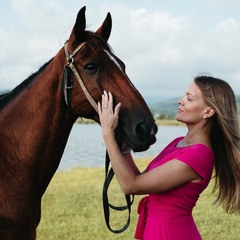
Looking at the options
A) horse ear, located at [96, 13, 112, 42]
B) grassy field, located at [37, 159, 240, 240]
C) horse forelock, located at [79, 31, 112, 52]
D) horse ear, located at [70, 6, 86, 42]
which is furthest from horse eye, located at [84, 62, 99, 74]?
grassy field, located at [37, 159, 240, 240]

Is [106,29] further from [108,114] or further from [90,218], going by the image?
[90,218]

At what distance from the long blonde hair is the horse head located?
0.52 meters

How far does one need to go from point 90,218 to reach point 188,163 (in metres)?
6.12

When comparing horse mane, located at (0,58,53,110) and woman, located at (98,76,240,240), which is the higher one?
horse mane, located at (0,58,53,110)

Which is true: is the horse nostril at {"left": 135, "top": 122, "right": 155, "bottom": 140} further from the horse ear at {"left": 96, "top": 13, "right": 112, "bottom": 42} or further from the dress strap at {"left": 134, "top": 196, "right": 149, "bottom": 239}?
the horse ear at {"left": 96, "top": 13, "right": 112, "bottom": 42}

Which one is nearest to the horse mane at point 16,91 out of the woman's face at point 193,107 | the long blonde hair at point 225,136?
the woman's face at point 193,107

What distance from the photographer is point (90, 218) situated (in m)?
8.65

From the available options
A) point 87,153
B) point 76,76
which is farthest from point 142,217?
point 87,153

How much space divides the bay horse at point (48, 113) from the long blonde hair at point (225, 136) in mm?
545

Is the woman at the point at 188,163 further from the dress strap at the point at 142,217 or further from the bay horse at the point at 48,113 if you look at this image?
the bay horse at the point at 48,113

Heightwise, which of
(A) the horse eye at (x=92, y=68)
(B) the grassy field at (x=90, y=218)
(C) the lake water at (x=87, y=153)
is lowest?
(C) the lake water at (x=87, y=153)

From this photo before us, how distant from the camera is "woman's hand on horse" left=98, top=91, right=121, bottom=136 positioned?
274 centimetres

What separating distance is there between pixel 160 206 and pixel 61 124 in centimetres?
90

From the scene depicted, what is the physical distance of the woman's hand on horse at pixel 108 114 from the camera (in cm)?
274
